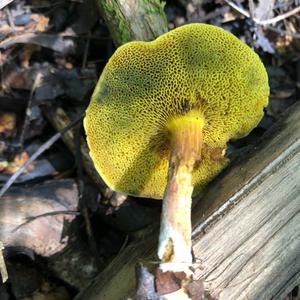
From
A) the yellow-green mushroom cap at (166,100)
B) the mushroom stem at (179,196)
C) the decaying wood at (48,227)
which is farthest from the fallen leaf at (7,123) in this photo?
the mushroom stem at (179,196)

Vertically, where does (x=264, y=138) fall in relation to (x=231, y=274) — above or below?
above

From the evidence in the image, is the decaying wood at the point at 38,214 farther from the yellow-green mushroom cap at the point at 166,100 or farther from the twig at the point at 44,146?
the yellow-green mushroom cap at the point at 166,100

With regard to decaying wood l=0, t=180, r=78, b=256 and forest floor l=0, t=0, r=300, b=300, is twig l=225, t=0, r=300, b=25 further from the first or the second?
decaying wood l=0, t=180, r=78, b=256

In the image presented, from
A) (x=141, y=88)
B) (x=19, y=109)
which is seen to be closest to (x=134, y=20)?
(x=141, y=88)

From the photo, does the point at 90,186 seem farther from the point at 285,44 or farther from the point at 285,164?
the point at 285,44

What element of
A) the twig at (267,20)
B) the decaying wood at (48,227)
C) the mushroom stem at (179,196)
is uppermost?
the twig at (267,20)

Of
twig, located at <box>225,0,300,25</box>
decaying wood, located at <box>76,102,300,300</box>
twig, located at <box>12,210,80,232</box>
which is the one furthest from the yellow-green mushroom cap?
twig, located at <box>225,0,300,25</box>

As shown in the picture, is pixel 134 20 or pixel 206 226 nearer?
pixel 206 226

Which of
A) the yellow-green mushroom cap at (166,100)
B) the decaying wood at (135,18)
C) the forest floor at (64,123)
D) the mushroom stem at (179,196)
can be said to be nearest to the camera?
the mushroom stem at (179,196)
